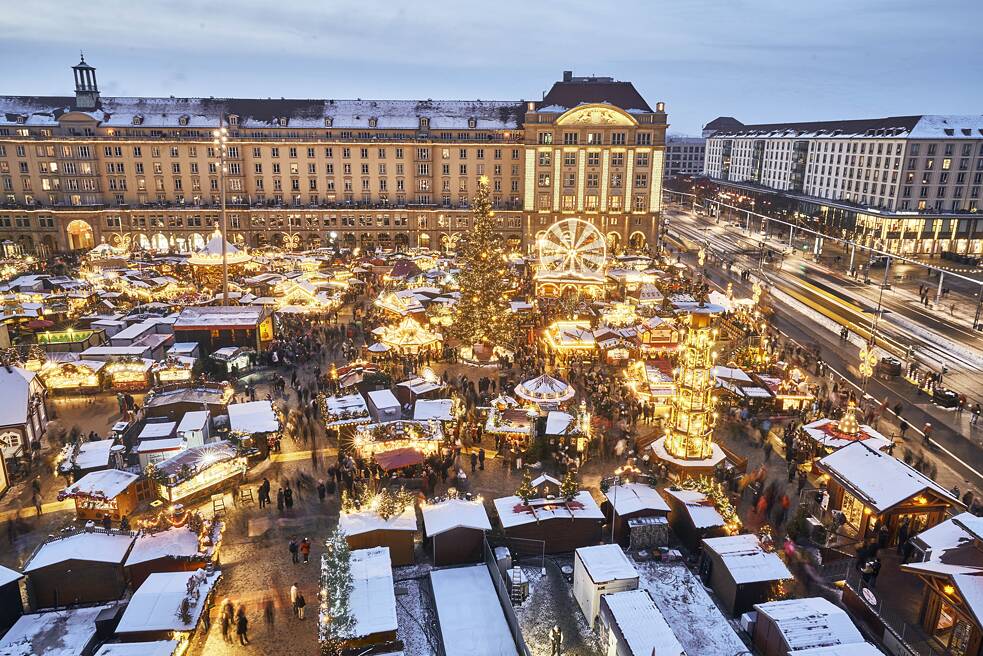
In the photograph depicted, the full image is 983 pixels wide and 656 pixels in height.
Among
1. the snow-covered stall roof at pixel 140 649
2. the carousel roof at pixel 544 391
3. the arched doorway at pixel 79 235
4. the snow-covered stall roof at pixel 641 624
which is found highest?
the arched doorway at pixel 79 235

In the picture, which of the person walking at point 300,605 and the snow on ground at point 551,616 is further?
the person walking at point 300,605

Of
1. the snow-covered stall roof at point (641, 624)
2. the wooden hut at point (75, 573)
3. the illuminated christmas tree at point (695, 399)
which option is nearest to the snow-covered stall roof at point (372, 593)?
the snow-covered stall roof at point (641, 624)

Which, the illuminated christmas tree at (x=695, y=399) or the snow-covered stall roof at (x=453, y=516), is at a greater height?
the illuminated christmas tree at (x=695, y=399)

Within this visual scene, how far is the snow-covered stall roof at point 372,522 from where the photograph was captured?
21.1 metres

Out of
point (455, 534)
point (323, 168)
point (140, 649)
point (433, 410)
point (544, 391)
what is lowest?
point (140, 649)

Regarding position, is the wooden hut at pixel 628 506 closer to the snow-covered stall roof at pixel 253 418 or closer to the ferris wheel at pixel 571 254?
the snow-covered stall roof at pixel 253 418

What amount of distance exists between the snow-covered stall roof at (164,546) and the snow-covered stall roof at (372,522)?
4633 millimetres

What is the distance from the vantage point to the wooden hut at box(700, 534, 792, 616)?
19.3 m

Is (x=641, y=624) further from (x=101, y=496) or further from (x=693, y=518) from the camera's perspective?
(x=101, y=496)

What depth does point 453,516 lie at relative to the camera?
71.8ft

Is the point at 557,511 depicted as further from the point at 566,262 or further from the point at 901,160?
the point at 901,160

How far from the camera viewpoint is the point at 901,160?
7812 cm

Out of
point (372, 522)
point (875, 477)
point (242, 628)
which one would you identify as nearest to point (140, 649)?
point (242, 628)

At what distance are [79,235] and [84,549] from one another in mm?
70020
